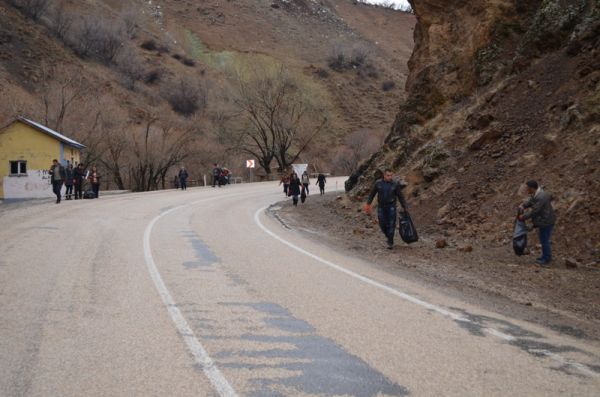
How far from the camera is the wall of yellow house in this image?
34.0 meters

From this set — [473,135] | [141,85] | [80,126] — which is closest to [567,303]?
[473,135]

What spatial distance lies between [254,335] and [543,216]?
6442 millimetres

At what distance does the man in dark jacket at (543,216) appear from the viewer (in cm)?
1067

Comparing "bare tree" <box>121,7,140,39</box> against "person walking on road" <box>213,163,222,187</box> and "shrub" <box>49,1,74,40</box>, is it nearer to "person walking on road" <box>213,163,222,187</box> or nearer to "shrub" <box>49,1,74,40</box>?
"shrub" <box>49,1,74,40</box>

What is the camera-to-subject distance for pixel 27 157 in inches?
1371

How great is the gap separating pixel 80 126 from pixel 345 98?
5470 centimetres

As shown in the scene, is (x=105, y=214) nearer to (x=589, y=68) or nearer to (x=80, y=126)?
(x=589, y=68)

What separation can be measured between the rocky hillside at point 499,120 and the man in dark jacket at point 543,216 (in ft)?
1.70

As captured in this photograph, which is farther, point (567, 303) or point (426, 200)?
point (426, 200)

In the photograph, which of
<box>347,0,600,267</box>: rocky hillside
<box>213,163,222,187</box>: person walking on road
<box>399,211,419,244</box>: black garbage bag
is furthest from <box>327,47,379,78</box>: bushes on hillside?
<box>399,211,419,244</box>: black garbage bag

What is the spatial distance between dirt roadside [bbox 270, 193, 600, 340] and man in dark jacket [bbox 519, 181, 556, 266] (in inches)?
10.6

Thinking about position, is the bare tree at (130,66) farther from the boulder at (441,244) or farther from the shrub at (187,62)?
the boulder at (441,244)

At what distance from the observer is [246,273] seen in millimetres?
10109

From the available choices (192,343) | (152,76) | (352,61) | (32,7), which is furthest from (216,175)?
(352,61)
